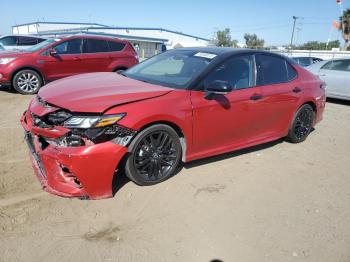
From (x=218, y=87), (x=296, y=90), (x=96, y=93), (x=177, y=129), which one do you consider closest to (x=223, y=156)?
(x=177, y=129)

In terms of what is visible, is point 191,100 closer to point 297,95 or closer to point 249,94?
point 249,94

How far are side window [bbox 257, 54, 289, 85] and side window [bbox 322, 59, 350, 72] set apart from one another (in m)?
5.83

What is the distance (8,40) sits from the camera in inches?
643

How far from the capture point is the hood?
3.28 meters

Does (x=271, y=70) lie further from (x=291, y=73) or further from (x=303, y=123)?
(x=303, y=123)

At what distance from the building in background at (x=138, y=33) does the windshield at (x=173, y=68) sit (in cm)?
4074

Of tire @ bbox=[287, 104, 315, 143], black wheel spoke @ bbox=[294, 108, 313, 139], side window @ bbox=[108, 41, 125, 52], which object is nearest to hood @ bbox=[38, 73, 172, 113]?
tire @ bbox=[287, 104, 315, 143]

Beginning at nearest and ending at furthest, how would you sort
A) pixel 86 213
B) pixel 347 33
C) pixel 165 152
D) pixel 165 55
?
1. pixel 86 213
2. pixel 165 152
3. pixel 165 55
4. pixel 347 33

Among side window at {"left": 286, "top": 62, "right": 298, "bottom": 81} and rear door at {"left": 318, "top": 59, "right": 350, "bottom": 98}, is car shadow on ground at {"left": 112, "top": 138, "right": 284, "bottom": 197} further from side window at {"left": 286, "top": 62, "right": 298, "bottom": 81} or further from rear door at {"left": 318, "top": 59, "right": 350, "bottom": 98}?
rear door at {"left": 318, "top": 59, "right": 350, "bottom": 98}

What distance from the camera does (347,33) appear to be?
4900 cm

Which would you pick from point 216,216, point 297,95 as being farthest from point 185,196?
point 297,95

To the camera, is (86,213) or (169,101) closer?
(86,213)

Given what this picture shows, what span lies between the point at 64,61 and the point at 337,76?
310 inches

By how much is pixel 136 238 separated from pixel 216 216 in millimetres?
868
